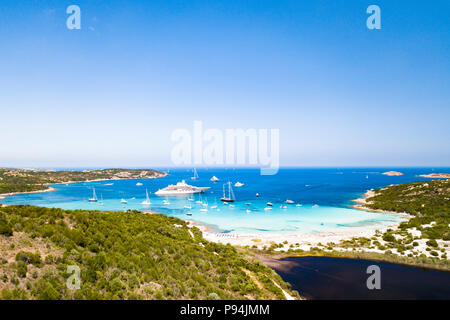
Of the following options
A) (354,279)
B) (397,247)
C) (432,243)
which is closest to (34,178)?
(354,279)

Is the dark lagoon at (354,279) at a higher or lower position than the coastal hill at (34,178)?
higher

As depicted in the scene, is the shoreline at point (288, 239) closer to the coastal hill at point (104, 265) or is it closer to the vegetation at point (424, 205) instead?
the vegetation at point (424, 205)

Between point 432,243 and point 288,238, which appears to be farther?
point 288,238

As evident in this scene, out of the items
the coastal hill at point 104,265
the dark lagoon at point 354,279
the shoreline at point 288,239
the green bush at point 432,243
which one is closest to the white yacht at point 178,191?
the shoreline at point 288,239

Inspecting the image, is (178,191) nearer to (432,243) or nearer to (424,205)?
(424,205)

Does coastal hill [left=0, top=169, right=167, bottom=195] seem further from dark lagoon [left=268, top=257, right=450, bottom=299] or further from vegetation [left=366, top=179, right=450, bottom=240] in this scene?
vegetation [left=366, top=179, right=450, bottom=240]

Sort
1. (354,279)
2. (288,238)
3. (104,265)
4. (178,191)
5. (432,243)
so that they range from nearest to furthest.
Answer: (104,265) → (354,279) → (432,243) → (288,238) → (178,191)
